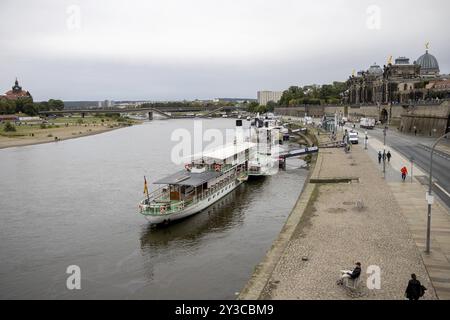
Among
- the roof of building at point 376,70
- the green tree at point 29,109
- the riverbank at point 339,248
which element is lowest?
the riverbank at point 339,248

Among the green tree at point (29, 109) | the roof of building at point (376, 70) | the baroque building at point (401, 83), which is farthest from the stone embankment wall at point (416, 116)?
the green tree at point (29, 109)

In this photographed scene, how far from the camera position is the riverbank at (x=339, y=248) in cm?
1585

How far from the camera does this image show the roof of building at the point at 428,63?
14045cm

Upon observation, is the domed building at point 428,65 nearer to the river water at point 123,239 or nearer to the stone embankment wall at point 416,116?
the stone embankment wall at point 416,116

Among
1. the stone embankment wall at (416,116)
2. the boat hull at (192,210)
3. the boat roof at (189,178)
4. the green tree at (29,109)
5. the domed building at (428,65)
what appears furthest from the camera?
the green tree at (29,109)

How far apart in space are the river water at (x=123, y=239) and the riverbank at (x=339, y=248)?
7.14 feet

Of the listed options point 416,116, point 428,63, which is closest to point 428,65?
point 428,63

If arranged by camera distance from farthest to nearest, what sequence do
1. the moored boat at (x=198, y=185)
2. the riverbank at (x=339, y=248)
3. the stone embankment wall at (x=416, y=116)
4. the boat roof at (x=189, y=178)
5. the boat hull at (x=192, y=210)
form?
the stone embankment wall at (x=416, y=116), the boat roof at (x=189, y=178), the moored boat at (x=198, y=185), the boat hull at (x=192, y=210), the riverbank at (x=339, y=248)

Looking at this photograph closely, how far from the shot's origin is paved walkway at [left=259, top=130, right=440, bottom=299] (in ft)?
52.1

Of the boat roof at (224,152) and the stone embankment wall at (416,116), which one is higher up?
the stone embankment wall at (416,116)

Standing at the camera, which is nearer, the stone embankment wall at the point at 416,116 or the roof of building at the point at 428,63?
the stone embankment wall at the point at 416,116

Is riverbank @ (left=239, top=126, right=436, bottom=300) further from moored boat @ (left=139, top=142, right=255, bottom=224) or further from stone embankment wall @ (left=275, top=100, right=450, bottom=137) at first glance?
stone embankment wall @ (left=275, top=100, right=450, bottom=137)

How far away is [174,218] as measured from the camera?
29.4 metres

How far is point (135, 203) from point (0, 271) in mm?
13605
